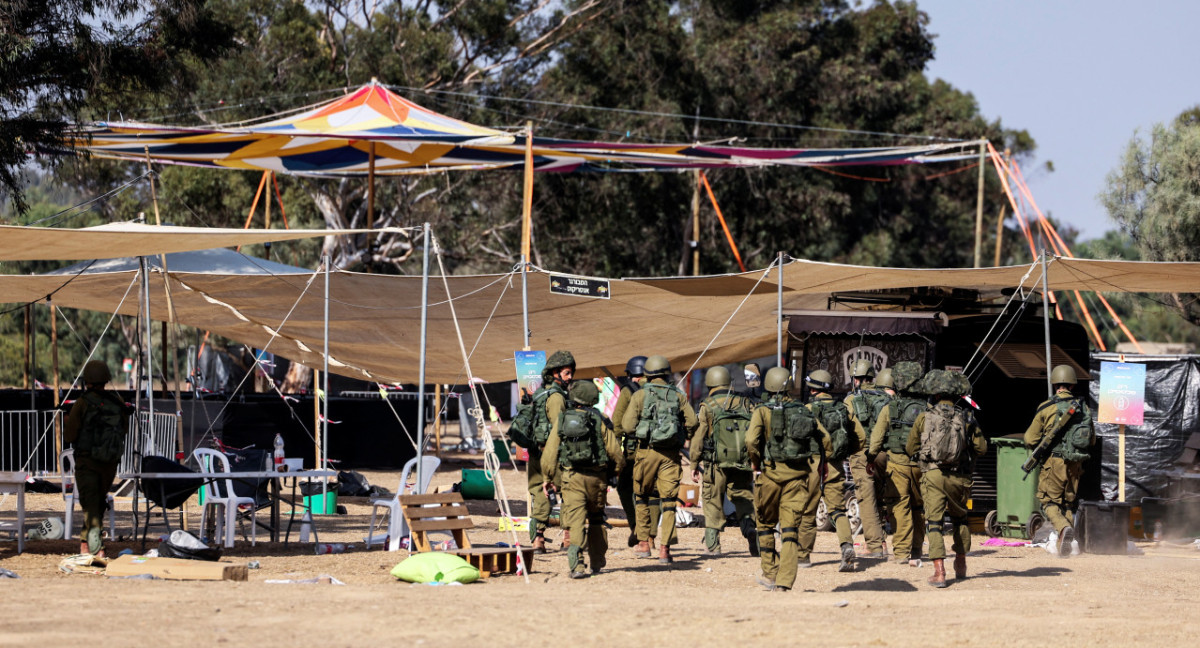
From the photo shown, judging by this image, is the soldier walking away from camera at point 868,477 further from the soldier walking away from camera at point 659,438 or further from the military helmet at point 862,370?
the soldier walking away from camera at point 659,438

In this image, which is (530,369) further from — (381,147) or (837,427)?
(381,147)

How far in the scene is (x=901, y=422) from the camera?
10953 millimetres

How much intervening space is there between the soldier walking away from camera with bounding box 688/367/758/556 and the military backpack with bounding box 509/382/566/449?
1738 millimetres

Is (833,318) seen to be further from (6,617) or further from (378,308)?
(6,617)

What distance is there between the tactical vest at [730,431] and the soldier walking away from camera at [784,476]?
6.76 feet

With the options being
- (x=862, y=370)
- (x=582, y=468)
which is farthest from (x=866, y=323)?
(x=582, y=468)

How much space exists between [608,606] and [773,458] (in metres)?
1.84

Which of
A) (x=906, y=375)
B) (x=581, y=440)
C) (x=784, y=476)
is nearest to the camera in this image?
(x=784, y=476)

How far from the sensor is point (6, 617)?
7.18 m

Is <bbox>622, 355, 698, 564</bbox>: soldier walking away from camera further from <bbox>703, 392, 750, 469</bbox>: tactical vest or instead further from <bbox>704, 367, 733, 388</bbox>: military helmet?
<bbox>704, 367, 733, 388</bbox>: military helmet

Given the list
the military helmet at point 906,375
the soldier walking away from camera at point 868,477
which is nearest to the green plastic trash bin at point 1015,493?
the soldier walking away from camera at point 868,477

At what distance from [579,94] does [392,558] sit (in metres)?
24.4

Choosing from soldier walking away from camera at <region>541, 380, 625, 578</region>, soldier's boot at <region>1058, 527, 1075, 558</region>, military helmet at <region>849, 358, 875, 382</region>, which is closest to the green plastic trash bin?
soldier's boot at <region>1058, 527, 1075, 558</region>

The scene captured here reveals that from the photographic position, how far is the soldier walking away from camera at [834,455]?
10047 millimetres
